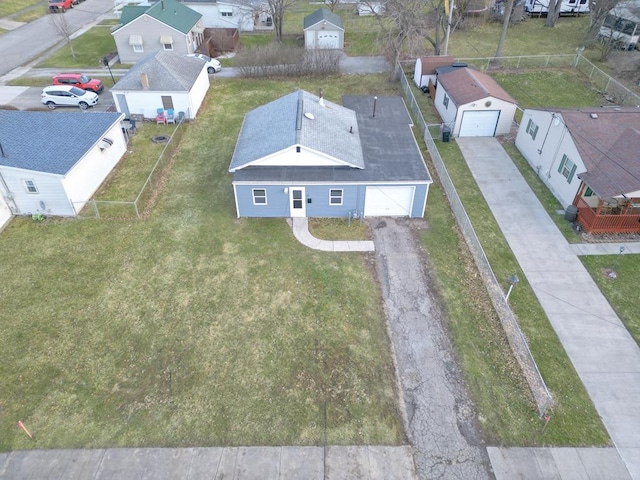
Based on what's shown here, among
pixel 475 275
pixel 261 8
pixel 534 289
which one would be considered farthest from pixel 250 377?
pixel 261 8

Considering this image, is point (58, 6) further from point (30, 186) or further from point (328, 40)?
point (30, 186)

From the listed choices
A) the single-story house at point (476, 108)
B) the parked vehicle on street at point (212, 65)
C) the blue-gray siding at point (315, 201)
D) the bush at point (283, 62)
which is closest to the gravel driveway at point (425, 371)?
the blue-gray siding at point (315, 201)

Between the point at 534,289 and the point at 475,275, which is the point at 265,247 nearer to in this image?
the point at 475,275

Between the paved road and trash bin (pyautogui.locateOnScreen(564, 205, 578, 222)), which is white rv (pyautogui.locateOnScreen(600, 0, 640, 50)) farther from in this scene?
the paved road

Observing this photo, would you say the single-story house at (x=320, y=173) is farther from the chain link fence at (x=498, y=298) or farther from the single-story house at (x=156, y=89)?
the single-story house at (x=156, y=89)

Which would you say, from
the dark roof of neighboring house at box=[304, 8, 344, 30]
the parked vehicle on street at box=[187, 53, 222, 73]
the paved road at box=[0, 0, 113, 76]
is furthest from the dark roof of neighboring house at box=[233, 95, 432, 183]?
the paved road at box=[0, 0, 113, 76]
